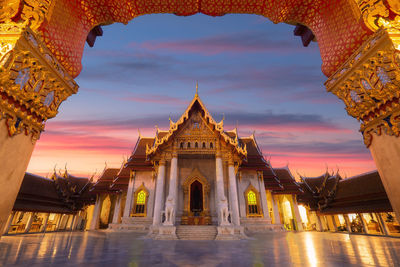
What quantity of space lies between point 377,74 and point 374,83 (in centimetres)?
16

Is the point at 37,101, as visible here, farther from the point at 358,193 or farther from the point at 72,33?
the point at 358,193

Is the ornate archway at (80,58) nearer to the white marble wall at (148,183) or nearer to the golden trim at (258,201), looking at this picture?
the golden trim at (258,201)

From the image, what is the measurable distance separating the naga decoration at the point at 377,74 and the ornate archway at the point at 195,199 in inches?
386

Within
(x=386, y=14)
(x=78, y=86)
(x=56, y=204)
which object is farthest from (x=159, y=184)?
(x=56, y=204)

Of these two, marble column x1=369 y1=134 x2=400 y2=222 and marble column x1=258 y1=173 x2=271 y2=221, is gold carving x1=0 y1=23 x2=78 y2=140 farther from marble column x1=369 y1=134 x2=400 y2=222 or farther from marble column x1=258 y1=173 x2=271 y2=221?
marble column x1=258 y1=173 x2=271 y2=221

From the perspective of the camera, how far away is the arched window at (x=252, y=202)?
13055mm

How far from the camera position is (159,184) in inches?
430

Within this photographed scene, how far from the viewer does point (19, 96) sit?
125 inches

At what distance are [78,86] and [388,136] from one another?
664 centimetres

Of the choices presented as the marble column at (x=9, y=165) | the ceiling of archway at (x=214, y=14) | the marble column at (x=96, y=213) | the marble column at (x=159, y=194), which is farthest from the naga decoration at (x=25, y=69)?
the marble column at (x=96, y=213)

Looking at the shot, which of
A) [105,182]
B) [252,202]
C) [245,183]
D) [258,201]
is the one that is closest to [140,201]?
[105,182]

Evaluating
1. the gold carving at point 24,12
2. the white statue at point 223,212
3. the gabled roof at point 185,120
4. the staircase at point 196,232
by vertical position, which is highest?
the gabled roof at point 185,120

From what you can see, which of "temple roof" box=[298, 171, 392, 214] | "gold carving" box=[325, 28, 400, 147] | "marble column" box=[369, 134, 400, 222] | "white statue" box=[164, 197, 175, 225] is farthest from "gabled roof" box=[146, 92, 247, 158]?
"temple roof" box=[298, 171, 392, 214]

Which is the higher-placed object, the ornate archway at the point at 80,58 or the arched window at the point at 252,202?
the ornate archway at the point at 80,58
